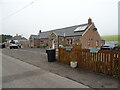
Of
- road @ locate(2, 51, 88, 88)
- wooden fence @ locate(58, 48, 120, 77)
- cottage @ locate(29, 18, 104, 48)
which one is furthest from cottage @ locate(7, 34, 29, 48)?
road @ locate(2, 51, 88, 88)

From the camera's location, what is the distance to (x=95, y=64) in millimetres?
6453

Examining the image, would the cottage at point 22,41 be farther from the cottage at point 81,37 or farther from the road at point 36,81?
the road at point 36,81

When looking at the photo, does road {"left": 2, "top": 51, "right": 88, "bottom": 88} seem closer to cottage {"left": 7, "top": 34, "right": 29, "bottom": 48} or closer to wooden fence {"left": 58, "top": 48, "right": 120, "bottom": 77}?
wooden fence {"left": 58, "top": 48, "right": 120, "bottom": 77}

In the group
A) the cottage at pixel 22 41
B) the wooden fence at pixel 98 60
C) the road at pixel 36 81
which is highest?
the cottage at pixel 22 41

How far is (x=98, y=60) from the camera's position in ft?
20.7

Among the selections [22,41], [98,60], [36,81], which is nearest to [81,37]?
[98,60]

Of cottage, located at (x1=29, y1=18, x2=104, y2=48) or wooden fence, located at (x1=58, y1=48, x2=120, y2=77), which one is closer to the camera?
wooden fence, located at (x1=58, y1=48, x2=120, y2=77)

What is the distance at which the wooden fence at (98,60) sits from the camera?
5.46m

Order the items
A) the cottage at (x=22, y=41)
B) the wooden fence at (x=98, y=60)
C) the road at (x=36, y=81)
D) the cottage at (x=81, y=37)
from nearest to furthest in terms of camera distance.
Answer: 1. the road at (x=36, y=81)
2. the wooden fence at (x=98, y=60)
3. the cottage at (x=81, y=37)
4. the cottage at (x=22, y=41)

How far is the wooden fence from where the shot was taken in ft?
17.9

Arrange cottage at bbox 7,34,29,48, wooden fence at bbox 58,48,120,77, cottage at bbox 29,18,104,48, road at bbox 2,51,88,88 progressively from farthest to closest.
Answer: cottage at bbox 7,34,29,48 → cottage at bbox 29,18,104,48 → wooden fence at bbox 58,48,120,77 → road at bbox 2,51,88,88

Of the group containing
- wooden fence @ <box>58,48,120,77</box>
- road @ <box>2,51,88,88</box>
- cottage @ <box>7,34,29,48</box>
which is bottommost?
road @ <box>2,51,88,88</box>

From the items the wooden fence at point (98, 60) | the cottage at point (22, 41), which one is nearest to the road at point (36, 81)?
the wooden fence at point (98, 60)

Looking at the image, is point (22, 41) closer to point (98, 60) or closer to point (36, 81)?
point (36, 81)
